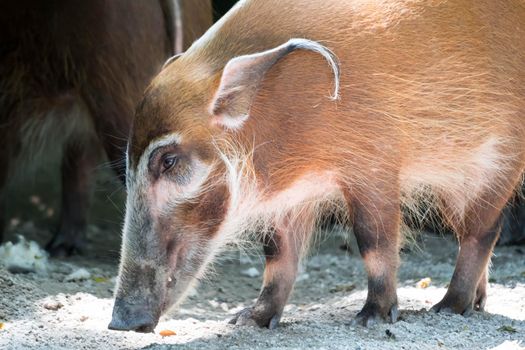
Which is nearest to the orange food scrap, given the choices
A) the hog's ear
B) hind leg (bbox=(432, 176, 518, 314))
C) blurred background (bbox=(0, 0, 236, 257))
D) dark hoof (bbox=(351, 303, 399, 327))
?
dark hoof (bbox=(351, 303, 399, 327))

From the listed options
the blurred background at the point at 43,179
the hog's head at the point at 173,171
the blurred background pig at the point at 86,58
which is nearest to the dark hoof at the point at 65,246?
the blurred background at the point at 43,179

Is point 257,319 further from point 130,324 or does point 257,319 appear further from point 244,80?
point 244,80

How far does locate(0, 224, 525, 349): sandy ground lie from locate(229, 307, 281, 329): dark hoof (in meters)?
0.04

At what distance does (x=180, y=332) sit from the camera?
151 inches

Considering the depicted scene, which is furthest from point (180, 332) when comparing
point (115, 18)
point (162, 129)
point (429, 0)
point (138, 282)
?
point (115, 18)

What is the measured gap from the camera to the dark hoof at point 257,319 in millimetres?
3900

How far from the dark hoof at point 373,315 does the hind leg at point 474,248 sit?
0.33 meters

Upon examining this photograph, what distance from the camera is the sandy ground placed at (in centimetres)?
361

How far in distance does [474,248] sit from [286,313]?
76 cm

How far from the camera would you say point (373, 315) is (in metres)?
3.75

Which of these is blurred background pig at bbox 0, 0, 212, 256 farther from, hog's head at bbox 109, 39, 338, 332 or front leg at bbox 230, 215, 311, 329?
hog's head at bbox 109, 39, 338, 332

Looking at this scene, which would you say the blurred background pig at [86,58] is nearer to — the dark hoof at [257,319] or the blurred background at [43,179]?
the blurred background at [43,179]

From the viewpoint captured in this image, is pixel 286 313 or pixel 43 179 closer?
pixel 286 313

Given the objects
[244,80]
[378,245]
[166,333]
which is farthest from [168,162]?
[378,245]
